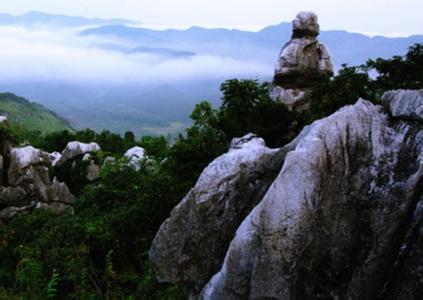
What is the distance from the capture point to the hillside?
151825mm

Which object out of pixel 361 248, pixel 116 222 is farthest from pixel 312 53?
pixel 361 248

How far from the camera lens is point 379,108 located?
377 inches

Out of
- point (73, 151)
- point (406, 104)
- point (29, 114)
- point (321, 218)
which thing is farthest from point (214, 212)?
point (29, 114)

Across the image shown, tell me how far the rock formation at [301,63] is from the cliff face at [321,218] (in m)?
22.5

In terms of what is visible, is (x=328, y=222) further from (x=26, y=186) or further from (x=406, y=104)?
(x=26, y=186)

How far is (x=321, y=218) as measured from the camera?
8.04m

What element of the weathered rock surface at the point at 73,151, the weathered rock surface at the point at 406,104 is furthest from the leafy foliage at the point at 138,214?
the weathered rock surface at the point at 73,151

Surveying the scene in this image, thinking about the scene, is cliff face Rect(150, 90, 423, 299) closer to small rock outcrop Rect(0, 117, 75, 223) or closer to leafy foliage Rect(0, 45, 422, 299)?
leafy foliage Rect(0, 45, 422, 299)

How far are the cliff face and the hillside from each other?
146 metres

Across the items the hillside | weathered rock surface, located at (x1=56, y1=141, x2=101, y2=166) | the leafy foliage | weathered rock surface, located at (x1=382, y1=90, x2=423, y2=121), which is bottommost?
the hillside

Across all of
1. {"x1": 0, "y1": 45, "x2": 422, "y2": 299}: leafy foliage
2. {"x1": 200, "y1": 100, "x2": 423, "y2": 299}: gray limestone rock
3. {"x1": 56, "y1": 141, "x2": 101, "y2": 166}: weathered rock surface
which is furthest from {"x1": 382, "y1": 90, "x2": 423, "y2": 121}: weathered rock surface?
{"x1": 56, "y1": 141, "x2": 101, "y2": 166}: weathered rock surface

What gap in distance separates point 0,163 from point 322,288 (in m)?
23.0

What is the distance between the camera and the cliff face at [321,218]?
7590mm

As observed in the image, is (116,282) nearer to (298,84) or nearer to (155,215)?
(155,215)
